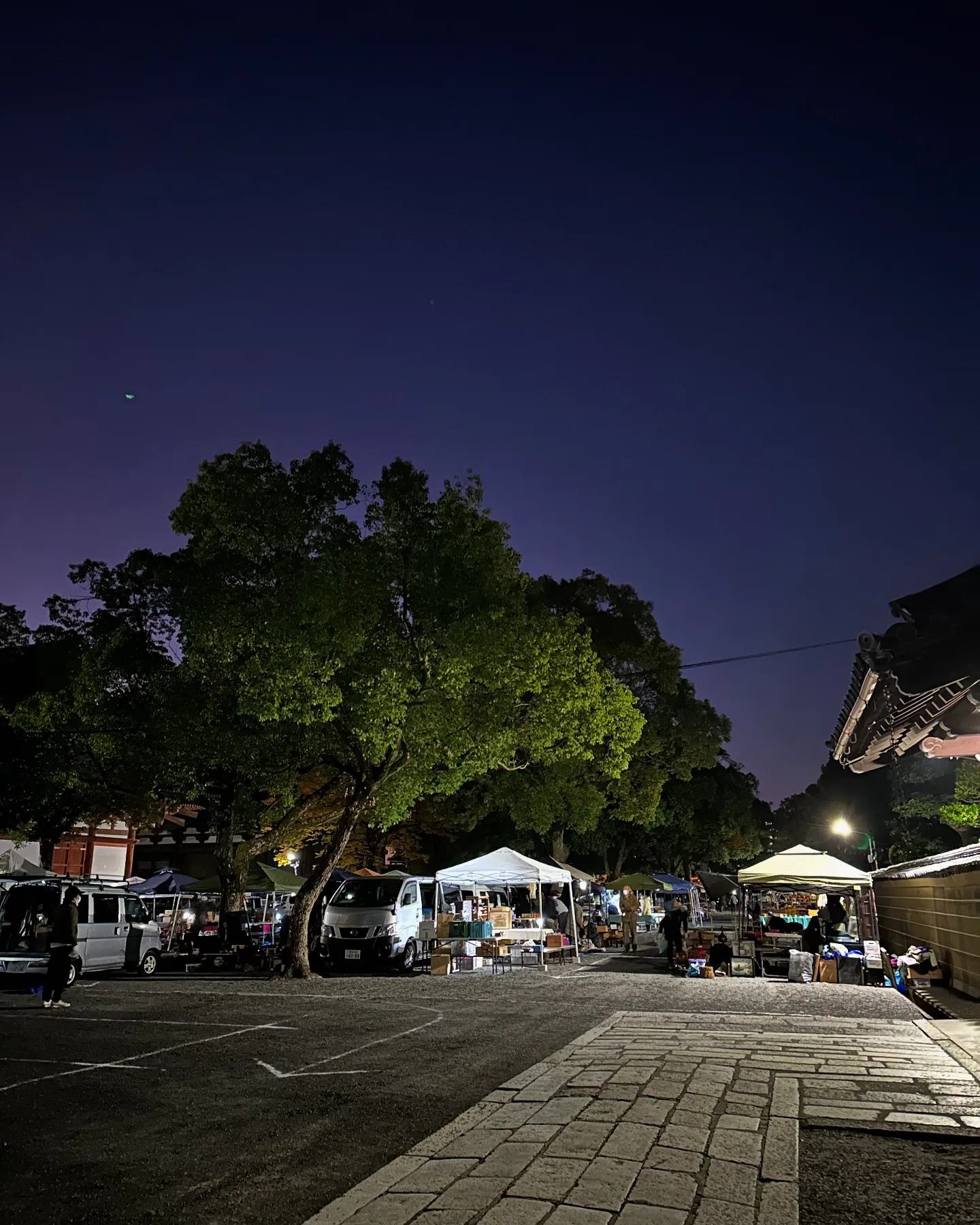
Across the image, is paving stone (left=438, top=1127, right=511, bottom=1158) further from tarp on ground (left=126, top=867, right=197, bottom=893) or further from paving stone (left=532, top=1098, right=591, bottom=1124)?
tarp on ground (left=126, top=867, right=197, bottom=893)

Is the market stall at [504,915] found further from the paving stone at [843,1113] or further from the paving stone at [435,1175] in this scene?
the paving stone at [435,1175]

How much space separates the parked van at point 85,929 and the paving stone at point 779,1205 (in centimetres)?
1436

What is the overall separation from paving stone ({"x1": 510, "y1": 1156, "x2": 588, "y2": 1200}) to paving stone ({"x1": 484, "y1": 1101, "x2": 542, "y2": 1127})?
84 centimetres

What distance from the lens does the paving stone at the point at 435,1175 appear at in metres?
4.38

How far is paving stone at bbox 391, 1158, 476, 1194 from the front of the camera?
4379mm

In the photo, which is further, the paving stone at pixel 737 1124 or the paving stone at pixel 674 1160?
the paving stone at pixel 737 1124

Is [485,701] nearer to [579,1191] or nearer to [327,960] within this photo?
[327,960]

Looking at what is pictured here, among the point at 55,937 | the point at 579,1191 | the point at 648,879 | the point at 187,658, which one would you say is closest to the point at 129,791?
the point at 187,658

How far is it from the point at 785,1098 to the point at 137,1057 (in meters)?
6.13

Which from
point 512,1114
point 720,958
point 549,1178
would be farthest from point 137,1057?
point 720,958

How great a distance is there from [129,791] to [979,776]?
863 inches

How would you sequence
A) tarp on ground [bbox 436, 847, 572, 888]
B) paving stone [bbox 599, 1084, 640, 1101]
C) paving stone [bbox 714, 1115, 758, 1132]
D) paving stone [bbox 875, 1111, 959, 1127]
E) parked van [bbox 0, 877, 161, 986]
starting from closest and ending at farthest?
1. paving stone [bbox 714, 1115, 758, 1132]
2. paving stone [bbox 875, 1111, 959, 1127]
3. paving stone [bbox 599, 1084, 640, 1101]
4. parked van [bbox 0, 877, 161, 986]
5. tarp on ground [bbox 436, 847, 572, 888]

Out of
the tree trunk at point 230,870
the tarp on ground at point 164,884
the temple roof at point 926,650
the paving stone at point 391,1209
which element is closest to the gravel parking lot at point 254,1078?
the paving stone at point 391,1209

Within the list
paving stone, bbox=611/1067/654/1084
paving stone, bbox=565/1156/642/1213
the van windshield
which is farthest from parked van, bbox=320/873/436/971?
paving stone, bbox=565/1156/642/1213
